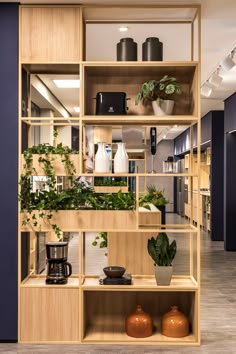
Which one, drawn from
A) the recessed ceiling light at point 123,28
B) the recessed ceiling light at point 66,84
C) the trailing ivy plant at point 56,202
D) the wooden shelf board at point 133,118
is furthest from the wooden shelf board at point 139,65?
the recessed ceiling light at point 66,84

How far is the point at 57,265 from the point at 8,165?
918 mm

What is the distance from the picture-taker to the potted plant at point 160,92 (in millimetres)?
3996

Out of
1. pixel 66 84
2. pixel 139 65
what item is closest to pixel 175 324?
pixel 139 65

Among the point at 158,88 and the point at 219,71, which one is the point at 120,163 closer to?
the point at 158,88

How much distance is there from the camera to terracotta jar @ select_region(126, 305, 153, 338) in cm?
405

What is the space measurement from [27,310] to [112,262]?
1.71m

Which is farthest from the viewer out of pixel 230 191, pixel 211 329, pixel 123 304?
pixel 230 191

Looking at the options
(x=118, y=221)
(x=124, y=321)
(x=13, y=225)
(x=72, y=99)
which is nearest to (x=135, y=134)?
(x=118, y=221)

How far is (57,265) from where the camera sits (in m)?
4.13

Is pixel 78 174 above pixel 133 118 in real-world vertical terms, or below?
below

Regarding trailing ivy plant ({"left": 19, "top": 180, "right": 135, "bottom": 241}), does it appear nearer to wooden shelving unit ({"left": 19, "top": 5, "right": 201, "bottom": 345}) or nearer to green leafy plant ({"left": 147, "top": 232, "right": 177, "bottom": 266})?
wooden shelving unit ({"left": 19, "top": 5, "right": 201, "bottom": 345})

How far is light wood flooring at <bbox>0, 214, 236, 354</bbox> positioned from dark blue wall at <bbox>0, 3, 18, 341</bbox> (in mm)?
303

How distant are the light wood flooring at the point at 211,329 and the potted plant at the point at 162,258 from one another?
0.55 m

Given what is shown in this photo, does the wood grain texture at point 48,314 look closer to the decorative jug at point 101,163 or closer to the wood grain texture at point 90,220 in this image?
the wood grain texture at point 90,220
